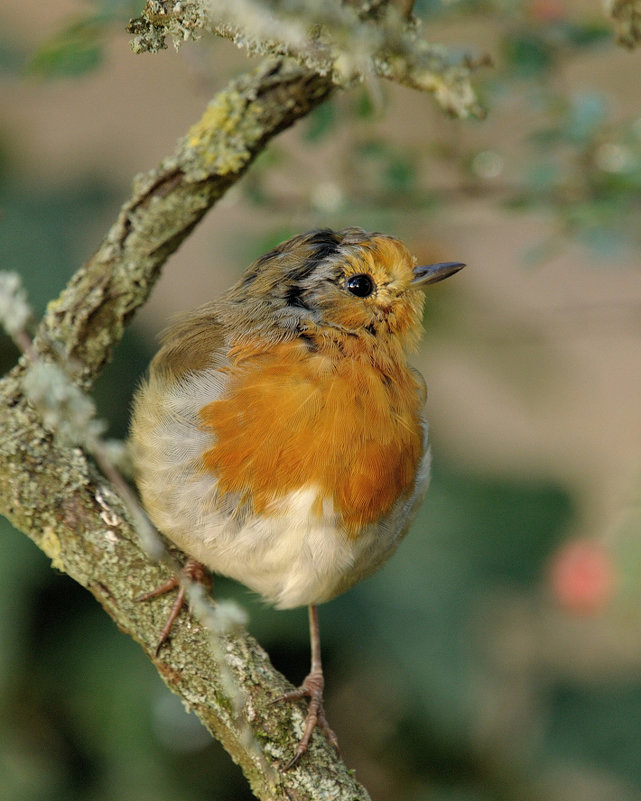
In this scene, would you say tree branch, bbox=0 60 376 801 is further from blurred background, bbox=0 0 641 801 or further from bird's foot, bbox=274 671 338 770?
blurred background, bbox=0 0 641 801

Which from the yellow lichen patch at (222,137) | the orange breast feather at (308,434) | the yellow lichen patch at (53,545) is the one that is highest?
the yellow lichen patch at (222,137)

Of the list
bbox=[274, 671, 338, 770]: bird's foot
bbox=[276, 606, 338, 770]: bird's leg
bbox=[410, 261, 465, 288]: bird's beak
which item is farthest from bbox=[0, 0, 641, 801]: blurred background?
bbox=[274, 671, 338, 770]: bird's foot

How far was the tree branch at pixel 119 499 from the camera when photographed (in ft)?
6.57

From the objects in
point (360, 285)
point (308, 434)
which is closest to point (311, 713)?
point (308, 434)

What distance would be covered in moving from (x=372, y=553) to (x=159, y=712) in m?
1.11

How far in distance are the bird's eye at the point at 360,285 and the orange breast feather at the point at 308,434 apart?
19 cm

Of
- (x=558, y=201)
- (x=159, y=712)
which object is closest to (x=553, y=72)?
(x=558, y=201)

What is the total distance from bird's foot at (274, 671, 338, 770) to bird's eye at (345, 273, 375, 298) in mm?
918

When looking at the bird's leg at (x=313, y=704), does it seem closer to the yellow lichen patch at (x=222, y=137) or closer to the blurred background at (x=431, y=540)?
the blurred background at (x=431, y=540)

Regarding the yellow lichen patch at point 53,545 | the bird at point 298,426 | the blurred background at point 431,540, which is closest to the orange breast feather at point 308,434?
the bird at point 298,426

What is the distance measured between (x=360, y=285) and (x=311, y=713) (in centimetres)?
98

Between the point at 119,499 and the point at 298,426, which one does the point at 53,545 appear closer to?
→ the point at 119,499

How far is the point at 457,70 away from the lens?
1899mm

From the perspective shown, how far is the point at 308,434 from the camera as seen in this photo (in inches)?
85.6
